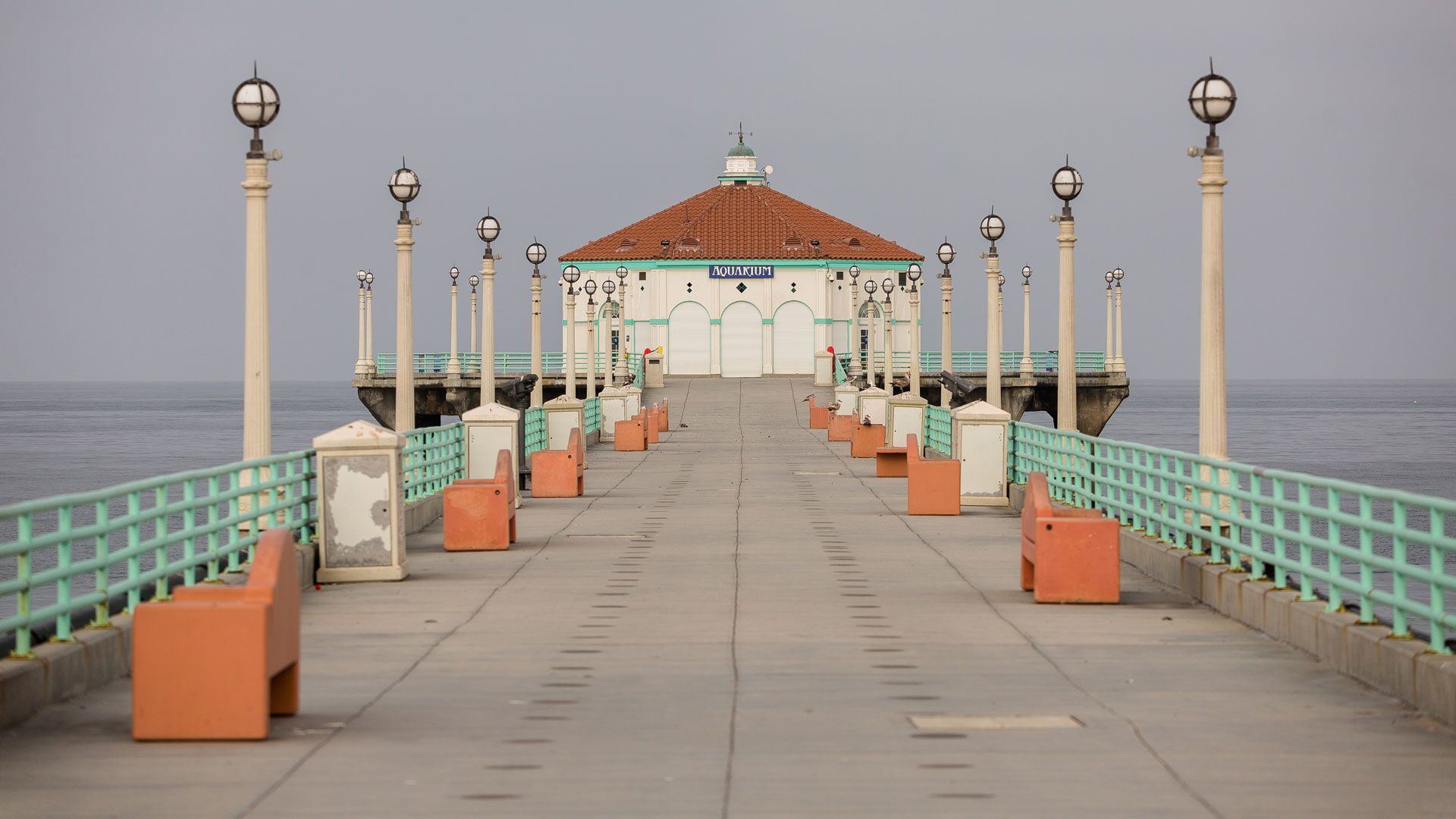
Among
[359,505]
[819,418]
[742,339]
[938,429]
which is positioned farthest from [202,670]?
[742,339]

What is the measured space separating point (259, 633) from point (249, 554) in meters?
6.82

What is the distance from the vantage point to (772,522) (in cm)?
2253

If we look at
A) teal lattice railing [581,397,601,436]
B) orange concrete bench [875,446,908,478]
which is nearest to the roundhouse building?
teal lattice railing [581,397,601,436]

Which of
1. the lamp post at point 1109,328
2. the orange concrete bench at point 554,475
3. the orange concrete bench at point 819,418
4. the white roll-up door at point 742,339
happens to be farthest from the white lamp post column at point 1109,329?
the orange concrete bench at point 554,475

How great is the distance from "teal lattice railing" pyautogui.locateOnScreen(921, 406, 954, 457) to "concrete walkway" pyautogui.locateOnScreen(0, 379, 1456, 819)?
67.0 feet

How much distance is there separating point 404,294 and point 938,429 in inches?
684

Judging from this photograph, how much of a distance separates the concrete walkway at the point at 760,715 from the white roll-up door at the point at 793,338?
77399 mm

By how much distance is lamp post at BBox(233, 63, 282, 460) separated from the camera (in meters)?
15.0

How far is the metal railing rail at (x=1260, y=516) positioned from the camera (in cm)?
962

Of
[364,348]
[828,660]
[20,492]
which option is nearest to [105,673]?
[828,660]

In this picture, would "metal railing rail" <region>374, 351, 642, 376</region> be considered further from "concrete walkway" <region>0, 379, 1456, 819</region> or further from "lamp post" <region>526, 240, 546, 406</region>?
"concrete walkway" <region>0, 379, 1456, 819</region>

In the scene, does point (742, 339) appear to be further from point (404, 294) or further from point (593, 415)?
point (404, 294)

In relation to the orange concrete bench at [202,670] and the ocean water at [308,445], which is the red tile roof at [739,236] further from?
the orange concrete bench at [202,670]

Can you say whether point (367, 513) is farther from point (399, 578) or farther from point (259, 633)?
point (259, 633)
